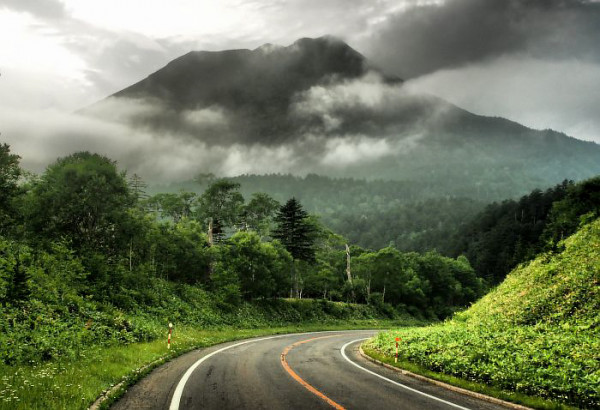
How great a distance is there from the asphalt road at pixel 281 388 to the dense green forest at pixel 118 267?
4.70m

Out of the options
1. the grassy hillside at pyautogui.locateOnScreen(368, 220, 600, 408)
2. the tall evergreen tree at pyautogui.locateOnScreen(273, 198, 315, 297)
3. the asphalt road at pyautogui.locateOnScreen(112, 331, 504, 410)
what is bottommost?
the asphalt road at pyautogui.locateOnScreen(112, 331, 504, 410)

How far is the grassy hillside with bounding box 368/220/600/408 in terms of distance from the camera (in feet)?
35.1

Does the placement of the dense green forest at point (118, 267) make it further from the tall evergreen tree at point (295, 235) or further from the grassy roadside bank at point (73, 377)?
the grassy roadside bank at point (73, 377)

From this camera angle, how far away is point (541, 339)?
569 inches

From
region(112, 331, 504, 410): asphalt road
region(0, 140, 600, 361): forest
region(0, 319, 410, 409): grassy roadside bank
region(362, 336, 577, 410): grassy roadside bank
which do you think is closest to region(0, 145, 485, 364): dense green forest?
region(0, 140, 600, 361): forest

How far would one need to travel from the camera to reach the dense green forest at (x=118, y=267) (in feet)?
57.7

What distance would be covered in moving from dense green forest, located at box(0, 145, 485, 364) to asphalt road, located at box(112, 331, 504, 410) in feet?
15.4

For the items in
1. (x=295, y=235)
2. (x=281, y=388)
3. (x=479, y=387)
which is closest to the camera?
(x=281, y=388)

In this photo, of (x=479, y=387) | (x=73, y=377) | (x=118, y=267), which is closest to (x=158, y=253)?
(x=118, y=267)

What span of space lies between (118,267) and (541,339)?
93.9ft

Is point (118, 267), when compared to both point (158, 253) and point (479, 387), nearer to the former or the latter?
point (158, 253)

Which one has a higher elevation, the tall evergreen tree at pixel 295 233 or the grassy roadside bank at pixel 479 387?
the tall evergreen tree at pixel 295 233

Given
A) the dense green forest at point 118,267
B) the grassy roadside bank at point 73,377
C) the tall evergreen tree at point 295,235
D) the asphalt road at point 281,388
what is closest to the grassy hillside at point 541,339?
the asphalt road at point 281,388

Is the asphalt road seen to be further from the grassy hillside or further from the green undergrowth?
the grassy hillside
